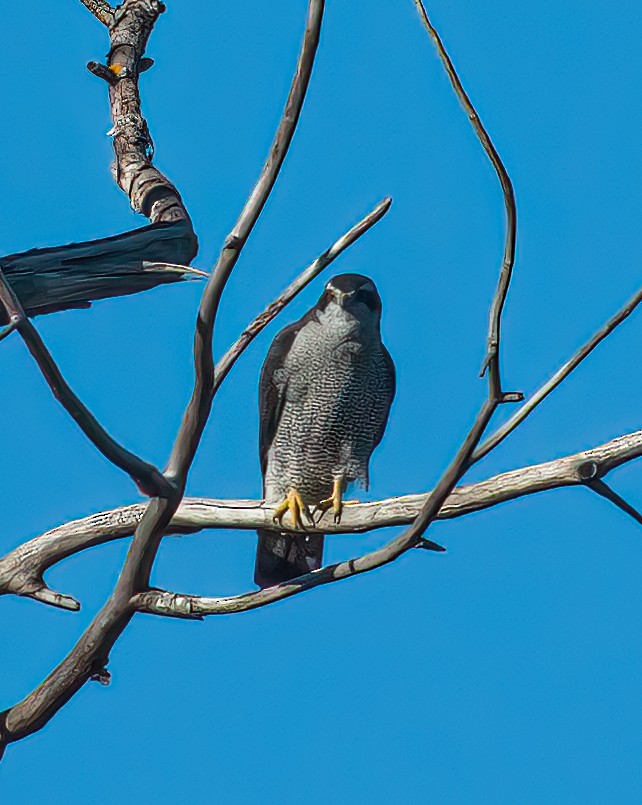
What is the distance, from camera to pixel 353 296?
19.3 feet

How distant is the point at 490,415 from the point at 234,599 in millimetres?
1159

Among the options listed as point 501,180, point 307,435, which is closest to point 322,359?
point 307,435

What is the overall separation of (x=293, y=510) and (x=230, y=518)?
467 mm

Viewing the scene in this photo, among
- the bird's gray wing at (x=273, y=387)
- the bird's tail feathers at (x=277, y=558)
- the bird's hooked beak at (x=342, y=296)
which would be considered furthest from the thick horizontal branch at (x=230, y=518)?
the bird's hooked beak at (x=342, y=296)

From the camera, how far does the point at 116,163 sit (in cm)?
627

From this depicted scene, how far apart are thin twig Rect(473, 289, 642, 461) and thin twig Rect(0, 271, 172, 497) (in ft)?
3.42

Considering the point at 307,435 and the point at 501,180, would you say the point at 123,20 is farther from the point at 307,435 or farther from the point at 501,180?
the point at 501,180

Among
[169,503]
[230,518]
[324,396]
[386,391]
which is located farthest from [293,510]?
[169,503]

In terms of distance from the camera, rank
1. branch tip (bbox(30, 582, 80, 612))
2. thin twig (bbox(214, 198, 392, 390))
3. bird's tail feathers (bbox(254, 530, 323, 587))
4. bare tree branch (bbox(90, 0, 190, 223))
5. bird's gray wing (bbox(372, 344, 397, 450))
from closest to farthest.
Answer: thin twig (bbox(214, 198, 392, 390))
branch tip (bbox(30, 582, 80, 612))
bird's tail feathers (bbox(254, 530, 323, 587))
bare tree branch (bbox(90, 0, 190, 223))
bird's gray wing (bbox(372, 344, 397, 450))

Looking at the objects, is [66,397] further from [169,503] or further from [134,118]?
[134,118]

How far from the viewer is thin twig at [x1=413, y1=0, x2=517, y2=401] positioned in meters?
3.18

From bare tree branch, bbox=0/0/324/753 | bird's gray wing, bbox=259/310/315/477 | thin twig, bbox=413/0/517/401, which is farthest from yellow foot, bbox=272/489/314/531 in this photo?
thin twig, bbox=413/0/517/401

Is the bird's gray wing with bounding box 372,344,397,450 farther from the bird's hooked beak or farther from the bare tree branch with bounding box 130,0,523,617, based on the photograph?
the bare tree branch with bounding box 130,0,523,617

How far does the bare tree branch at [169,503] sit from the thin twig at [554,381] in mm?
879
